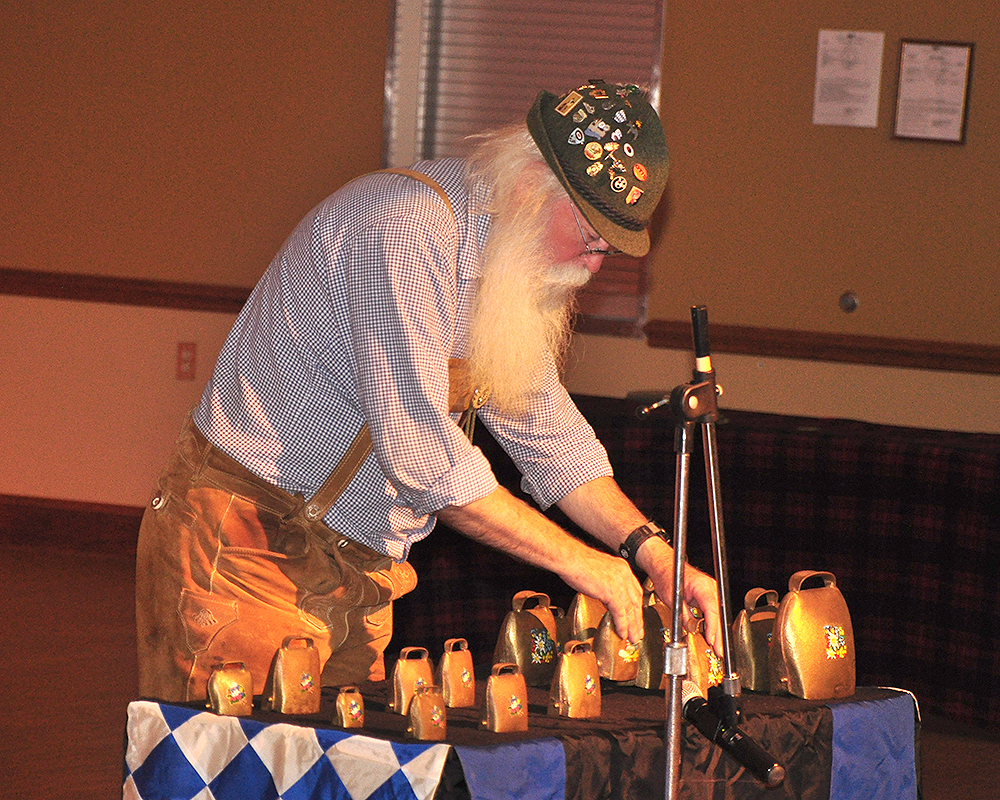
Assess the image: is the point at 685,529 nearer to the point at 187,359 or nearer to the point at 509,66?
the point at 509,66

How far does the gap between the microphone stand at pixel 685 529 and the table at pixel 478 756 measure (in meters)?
0.13

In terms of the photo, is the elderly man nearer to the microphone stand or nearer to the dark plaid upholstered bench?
the microphone stand

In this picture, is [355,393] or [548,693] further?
[548,693]

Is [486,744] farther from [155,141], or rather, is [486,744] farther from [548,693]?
[155,141]

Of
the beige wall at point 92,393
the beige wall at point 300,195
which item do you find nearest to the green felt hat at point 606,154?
the beige wall at point 300,195

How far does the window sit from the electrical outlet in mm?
1158

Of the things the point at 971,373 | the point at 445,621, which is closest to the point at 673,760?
the point at 445,621

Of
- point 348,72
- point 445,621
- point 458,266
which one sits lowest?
point 445,621

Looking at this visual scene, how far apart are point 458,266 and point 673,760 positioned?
29.1 inches

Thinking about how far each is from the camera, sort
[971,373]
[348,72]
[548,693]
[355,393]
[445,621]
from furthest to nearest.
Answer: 1. [348,72]
2. [971,373]
3. [445,621]
4. [548,693]
5. [355,393]

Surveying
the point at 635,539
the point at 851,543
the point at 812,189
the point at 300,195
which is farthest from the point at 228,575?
the point at 300,195

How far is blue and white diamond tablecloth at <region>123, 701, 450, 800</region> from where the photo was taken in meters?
1.53

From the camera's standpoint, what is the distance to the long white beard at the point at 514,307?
1805 millimetres

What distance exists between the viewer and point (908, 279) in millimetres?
4734
